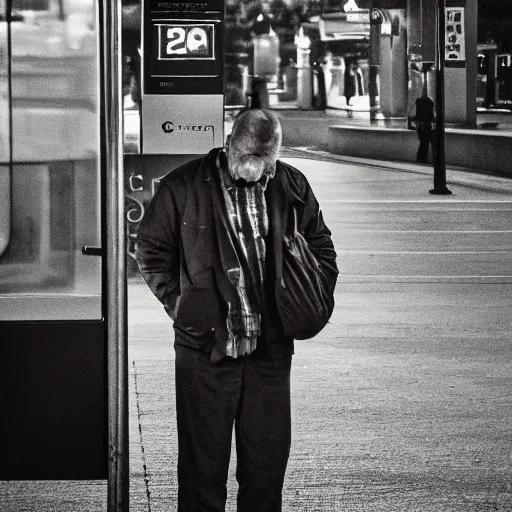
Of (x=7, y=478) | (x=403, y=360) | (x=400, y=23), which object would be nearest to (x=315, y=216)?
A: (x=7, y=478)

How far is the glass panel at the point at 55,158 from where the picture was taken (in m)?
4.91

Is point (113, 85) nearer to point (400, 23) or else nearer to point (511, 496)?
point (511, 496)

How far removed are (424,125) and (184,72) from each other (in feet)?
60.7

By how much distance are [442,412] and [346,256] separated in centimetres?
634

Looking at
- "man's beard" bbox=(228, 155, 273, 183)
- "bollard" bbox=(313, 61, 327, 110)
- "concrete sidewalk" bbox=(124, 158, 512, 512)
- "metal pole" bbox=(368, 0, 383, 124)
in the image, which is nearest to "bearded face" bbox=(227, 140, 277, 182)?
"man's beard" bbox=(228, 155, 273, 183)

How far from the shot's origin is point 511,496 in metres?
5.45

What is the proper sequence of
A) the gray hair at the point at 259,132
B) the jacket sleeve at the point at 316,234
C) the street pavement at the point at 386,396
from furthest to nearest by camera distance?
1. the street pavement at the point at 386,396
2. the jacket sleeve at the point at 316,234
3. the gray hair at the point at 259,132

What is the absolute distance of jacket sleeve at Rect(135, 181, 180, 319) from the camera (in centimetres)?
436

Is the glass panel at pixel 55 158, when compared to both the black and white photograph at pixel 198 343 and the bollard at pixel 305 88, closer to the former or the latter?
the black and white photograph at pixel 198 343

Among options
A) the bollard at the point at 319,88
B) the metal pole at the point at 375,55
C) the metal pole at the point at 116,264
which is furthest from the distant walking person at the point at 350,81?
the metal pole at the point at 116,264

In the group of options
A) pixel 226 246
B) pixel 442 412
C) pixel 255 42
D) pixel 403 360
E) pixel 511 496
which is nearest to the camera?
pixel 226 246

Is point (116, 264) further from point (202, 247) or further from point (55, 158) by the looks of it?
point (55, 158)

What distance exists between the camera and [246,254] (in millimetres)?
4281

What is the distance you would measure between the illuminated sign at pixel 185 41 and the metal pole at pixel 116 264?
6.99 metres
